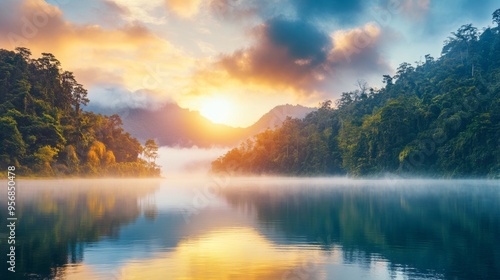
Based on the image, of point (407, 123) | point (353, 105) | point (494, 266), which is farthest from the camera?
point (353, 105)

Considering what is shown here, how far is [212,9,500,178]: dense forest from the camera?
10612 cm

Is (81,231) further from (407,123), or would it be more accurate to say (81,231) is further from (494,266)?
(407,123)

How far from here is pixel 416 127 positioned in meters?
121

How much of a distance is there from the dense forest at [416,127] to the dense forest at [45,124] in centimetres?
6529

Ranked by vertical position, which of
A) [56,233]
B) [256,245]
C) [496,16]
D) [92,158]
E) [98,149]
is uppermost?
[496,16]

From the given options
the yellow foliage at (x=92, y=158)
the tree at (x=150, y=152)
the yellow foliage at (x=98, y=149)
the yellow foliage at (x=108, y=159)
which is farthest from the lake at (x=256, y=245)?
the tree at (x=150, y=152)

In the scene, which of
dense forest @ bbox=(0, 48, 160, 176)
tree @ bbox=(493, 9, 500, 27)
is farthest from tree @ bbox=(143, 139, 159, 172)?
tree @ bbox=(493, 9, 500, 27)

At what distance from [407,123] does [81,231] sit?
343 feet

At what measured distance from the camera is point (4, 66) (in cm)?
11200

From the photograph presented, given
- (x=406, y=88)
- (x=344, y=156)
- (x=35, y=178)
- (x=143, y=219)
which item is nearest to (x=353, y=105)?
(x=406, y=88)

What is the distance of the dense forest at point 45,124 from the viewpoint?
101 m

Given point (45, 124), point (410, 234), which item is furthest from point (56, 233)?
point (45, 124)

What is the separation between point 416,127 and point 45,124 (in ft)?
280

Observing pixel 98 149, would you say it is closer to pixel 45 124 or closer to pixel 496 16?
pixel 45 124
